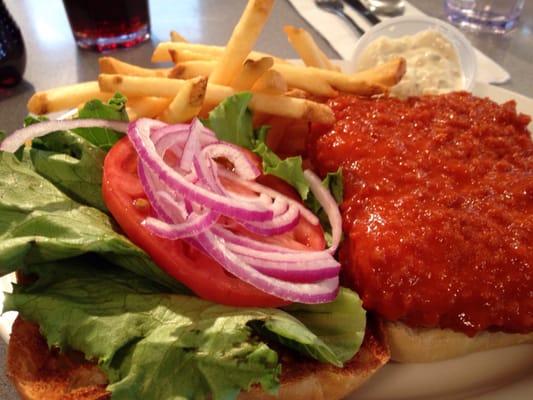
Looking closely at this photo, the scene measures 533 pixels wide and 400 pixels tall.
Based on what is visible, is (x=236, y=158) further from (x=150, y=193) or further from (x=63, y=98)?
(x=63, y=98)

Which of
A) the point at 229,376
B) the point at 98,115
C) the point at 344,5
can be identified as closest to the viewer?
the point at 229,376

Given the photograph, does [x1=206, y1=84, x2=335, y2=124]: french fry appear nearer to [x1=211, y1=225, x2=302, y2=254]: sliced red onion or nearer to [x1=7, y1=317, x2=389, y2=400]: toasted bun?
[x1=211, y1=225, x2=302, y2=254]: sliced red onion

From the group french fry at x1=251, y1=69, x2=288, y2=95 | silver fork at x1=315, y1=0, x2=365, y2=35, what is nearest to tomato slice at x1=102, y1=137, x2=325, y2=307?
french fry at x1=251, y1=69, x2=288, y2=95

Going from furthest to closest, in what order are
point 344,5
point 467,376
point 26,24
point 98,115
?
point 26,24
point 344,5
point 98,115
point 467,376

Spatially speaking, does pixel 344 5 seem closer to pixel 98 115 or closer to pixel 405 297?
pixel 98 115

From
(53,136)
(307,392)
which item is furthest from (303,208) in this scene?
(53,136)

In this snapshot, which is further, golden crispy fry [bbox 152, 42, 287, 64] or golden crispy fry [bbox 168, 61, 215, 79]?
golden crispy fry [bbox 152, 42, 287, 64]
